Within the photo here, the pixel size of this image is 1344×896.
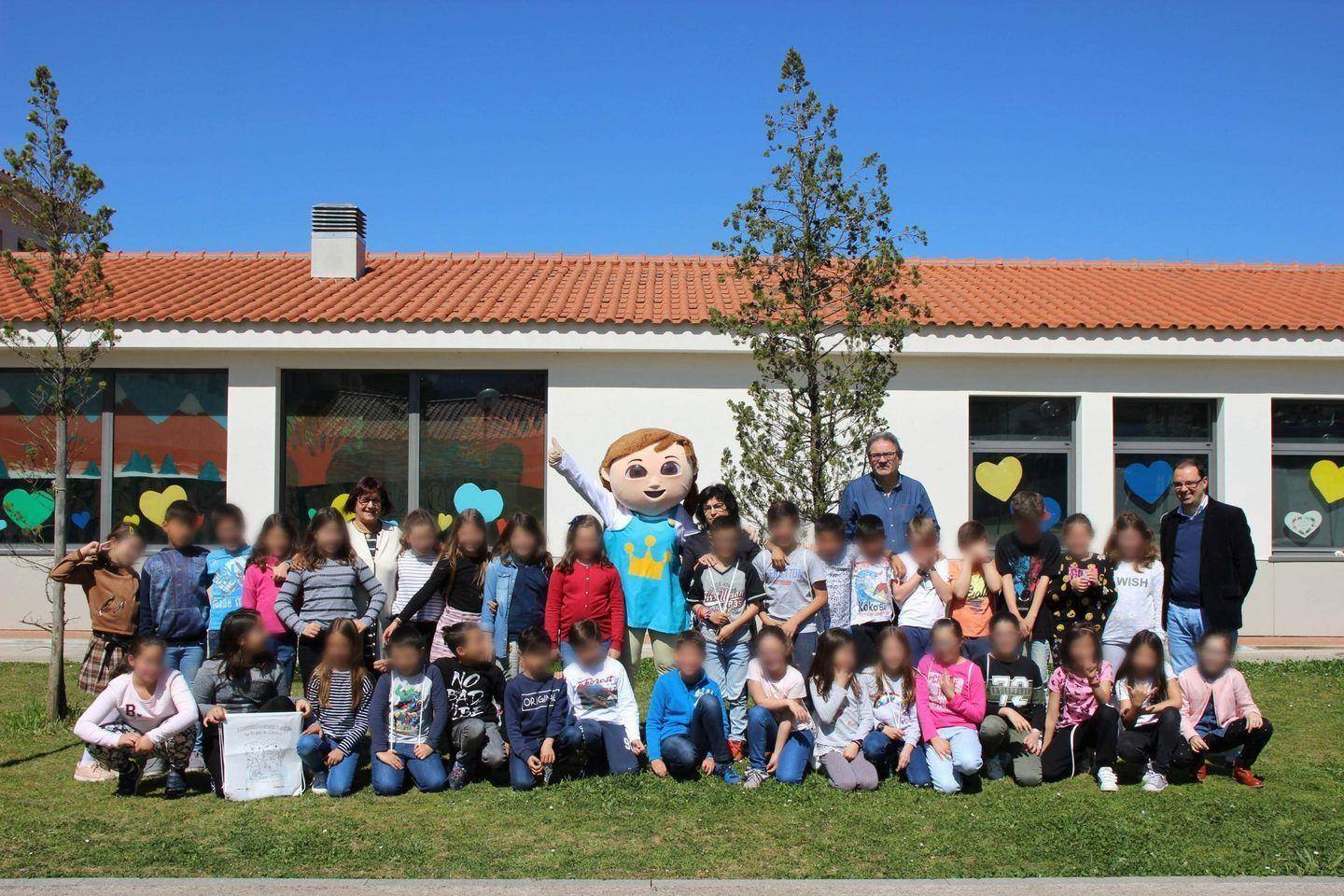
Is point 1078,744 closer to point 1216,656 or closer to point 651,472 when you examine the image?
point 1216,656

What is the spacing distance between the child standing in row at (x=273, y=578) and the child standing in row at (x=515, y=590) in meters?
1.16

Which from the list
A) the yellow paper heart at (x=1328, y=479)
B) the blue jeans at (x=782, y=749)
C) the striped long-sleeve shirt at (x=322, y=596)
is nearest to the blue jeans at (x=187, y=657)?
the striped long-sleeve shirt at (x=322, y=596)

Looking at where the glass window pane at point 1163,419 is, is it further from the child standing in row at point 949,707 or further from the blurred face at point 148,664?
the blurred face at point 148,664

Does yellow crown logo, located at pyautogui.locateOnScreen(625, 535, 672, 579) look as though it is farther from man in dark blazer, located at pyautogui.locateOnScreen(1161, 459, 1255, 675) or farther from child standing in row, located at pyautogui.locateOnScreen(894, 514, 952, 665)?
man in dark blazer, located at pyautogui.locateOnScreen(1161, 459, 1255, 675)

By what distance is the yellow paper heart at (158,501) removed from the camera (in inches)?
440

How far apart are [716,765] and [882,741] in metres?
0.93

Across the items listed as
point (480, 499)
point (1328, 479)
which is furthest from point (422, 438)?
point (1328, 479)

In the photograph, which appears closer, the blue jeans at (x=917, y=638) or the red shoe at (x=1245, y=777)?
the red shoe at (x=1245, y=777)

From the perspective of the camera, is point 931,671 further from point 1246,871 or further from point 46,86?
point 46,86

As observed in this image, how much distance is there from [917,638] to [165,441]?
812cm

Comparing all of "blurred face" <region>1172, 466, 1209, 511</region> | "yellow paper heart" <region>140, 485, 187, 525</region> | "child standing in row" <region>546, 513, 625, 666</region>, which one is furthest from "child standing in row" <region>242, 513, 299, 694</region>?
"blurred face" <region>1172, 466, 1209, 511</region>

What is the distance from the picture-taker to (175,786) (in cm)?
579

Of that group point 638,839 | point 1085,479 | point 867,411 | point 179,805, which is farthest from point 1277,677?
point 179,805

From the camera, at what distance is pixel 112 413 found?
11.2 m
